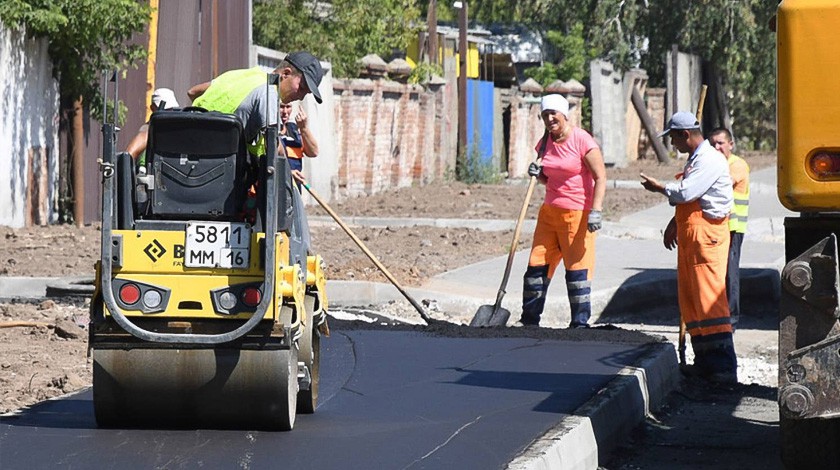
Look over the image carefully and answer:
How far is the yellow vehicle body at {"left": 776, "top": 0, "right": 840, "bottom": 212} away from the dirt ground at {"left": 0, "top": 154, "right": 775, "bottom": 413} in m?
4.04

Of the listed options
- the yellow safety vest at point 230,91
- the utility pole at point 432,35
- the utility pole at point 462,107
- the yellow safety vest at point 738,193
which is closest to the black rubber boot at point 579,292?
the yellow safety vest at point 738,193

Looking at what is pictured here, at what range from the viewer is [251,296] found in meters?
6.59

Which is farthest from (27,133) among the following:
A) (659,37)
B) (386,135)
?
(659,37)

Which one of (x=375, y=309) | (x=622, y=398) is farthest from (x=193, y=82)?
(x=622, y=398)

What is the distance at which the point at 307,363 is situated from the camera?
23.9ft

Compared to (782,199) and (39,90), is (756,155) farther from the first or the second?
(782,199)

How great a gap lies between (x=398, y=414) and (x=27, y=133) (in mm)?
9537

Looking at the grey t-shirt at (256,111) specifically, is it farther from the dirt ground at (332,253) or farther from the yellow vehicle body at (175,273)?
the dirt ground at (332,253)

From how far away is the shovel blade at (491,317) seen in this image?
39.3ft

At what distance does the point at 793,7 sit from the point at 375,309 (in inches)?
300

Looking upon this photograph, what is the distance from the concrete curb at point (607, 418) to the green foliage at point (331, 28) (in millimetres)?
16330

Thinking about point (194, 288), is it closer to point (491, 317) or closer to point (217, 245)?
point (217, 245)

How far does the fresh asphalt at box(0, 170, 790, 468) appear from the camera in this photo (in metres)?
6.28

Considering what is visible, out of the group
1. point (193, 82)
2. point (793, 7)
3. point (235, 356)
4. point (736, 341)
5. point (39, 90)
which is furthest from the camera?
point (193, 82)
